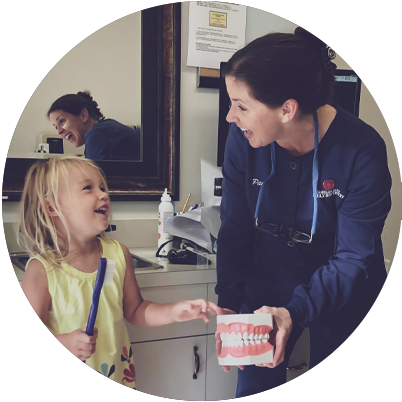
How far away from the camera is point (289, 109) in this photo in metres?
0.72

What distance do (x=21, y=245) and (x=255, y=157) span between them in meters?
0.54

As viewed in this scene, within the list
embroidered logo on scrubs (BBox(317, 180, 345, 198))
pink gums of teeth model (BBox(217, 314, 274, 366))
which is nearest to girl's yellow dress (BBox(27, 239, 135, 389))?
pink gums of teeth model (BBox(217, 314, 274, 366))

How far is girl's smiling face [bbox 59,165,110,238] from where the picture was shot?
0.73m

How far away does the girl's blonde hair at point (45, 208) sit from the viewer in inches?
28.7

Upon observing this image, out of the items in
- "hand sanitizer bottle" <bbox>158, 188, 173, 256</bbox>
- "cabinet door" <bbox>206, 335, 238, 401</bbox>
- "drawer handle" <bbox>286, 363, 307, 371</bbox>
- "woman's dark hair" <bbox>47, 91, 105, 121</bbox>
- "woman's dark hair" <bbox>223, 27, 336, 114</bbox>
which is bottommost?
"cabinet door" <bbox>206, 335, 238, 401</bbox>

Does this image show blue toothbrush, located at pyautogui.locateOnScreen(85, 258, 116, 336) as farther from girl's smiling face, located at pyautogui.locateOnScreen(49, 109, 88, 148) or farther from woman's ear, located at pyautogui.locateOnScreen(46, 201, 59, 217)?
girl's smiling face, located at pyautogui.locateOnScreen(49, 109, 88, 148)

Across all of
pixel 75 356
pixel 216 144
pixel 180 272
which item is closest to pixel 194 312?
pixel 180 272

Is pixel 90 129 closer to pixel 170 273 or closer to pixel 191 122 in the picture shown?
pixel 191 122

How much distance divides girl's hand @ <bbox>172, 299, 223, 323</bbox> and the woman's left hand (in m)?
0.11

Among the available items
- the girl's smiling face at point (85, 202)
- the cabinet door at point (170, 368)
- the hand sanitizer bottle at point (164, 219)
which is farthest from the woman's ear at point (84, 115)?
the cabinet door at point (170, 368)

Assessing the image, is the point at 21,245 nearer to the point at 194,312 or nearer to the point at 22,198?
the point at 22,198

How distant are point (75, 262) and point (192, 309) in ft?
0.91

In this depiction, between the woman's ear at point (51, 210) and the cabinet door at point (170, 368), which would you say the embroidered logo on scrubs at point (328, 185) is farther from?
the woman's ear at point (51, 210)

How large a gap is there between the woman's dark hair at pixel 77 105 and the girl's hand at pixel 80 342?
47cm
